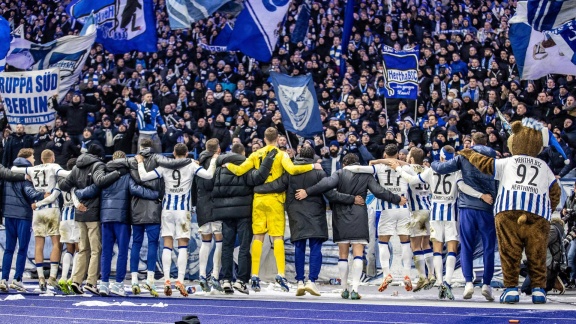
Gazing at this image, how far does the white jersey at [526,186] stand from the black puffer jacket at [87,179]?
5972mm

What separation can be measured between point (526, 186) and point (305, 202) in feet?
11.0

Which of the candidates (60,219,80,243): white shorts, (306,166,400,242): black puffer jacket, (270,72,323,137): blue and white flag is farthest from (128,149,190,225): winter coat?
(270,72,323,137): blue and white flag

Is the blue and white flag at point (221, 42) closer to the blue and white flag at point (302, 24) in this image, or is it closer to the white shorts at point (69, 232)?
the blue and white flag at point (302, 24)

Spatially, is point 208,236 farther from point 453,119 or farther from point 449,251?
point 453,119

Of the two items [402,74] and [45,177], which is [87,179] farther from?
[402,74]

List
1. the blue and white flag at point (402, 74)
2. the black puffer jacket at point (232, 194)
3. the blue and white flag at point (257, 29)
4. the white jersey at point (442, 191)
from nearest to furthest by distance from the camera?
the white jersey at point (442, 191), the black puffer jacket at point (232, 194), the blue and white flag at point (402, 74), the blue and white flag at point (257, 29)

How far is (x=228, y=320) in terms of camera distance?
38.2ft

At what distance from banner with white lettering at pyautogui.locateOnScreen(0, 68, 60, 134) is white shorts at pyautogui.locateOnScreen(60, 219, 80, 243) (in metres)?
7.14

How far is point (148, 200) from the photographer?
606 inches

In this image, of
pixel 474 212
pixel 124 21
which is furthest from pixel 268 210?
pixel 124 21

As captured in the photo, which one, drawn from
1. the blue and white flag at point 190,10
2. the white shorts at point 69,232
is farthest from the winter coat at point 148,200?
the blue and white flag at point 190,10

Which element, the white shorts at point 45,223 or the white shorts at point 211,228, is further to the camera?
the white shorts at point 45,223

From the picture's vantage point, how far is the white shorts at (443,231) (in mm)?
14883

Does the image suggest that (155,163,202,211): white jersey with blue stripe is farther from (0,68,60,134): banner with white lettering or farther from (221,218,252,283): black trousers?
(0,68,60,134): banner with white lettering
